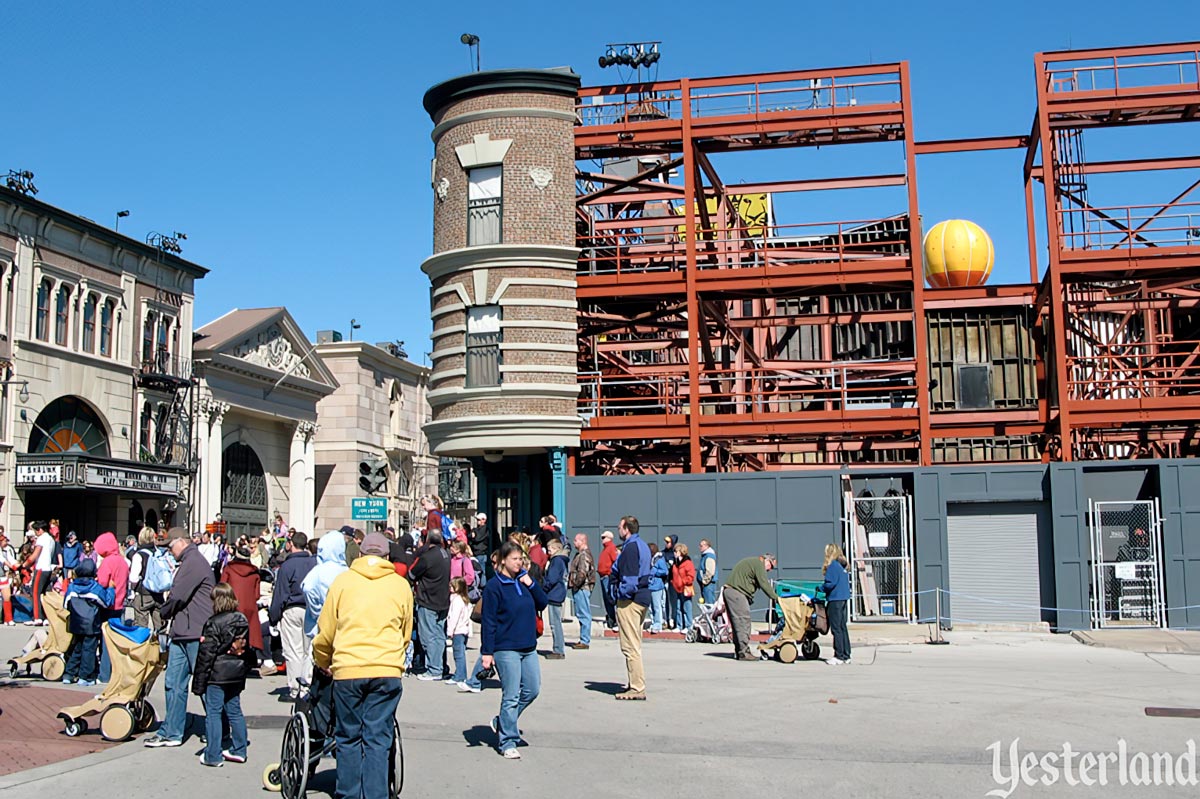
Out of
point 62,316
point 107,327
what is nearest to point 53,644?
point 62,316

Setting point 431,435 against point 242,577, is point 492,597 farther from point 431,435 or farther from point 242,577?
point 431,435

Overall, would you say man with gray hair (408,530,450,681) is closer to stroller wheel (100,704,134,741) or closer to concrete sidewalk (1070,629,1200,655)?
stroller wheel (100,704,134,741)

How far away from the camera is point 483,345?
26188 mm

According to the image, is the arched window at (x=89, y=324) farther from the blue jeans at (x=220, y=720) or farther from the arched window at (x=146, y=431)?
the blue jeans at (x=220, y=720)

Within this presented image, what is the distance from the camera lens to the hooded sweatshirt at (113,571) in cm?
1438

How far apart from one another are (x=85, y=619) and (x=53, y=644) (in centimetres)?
111

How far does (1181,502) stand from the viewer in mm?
22625

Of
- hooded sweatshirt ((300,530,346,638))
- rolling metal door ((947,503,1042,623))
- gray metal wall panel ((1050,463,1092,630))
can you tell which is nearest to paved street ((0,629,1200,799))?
hooded sweatshirt ((300,530,346,638))

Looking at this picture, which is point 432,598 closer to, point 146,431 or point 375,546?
point 375,546

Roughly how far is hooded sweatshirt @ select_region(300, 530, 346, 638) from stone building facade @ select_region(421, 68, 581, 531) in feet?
43.1

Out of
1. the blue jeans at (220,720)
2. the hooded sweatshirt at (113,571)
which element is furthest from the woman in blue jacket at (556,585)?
the blue jeans at (220,720)

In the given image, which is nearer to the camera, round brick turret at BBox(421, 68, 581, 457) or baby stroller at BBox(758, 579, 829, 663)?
baby stroller at BBox(758, 579, 829, 663)

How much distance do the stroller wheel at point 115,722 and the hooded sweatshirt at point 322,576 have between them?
2.05m

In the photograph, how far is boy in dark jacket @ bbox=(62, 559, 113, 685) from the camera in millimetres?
14000
